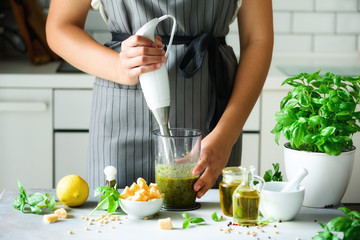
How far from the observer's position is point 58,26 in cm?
142

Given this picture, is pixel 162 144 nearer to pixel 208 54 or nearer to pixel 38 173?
pixel 208 54

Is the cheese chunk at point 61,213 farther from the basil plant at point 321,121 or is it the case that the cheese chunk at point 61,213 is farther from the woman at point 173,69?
the basil plant at point 321,121

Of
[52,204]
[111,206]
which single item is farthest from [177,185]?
[52,204]

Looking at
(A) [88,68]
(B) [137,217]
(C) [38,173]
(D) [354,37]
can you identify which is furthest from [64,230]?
(D) [354,37]

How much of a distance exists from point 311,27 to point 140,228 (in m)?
2.18

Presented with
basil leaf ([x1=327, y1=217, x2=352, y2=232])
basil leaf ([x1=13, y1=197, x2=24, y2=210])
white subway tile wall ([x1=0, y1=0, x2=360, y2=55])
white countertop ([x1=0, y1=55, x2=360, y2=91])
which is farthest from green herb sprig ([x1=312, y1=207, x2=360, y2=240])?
white subway tile wall ([x1=0, y1=0, x2=360, y2=55])

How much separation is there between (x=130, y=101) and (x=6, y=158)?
125cm

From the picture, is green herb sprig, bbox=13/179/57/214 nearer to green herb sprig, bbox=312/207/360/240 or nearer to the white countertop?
green herb sprig, bbox=312/207/360/240

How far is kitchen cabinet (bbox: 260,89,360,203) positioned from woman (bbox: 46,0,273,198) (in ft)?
3.08

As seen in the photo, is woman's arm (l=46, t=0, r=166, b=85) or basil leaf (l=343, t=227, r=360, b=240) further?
woman's arm (l=46, t=0, r=166, b=85)

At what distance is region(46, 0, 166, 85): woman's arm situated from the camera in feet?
3.81

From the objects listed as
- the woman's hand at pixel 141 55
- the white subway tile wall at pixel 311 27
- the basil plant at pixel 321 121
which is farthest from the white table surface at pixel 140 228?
the white subway tile wall at pixel 311 27

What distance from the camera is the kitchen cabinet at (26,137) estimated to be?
2.42m

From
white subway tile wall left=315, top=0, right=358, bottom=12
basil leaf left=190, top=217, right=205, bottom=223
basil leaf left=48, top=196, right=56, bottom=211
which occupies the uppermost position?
white subway tile wall left=315, top=0, right=358, bottom=12
